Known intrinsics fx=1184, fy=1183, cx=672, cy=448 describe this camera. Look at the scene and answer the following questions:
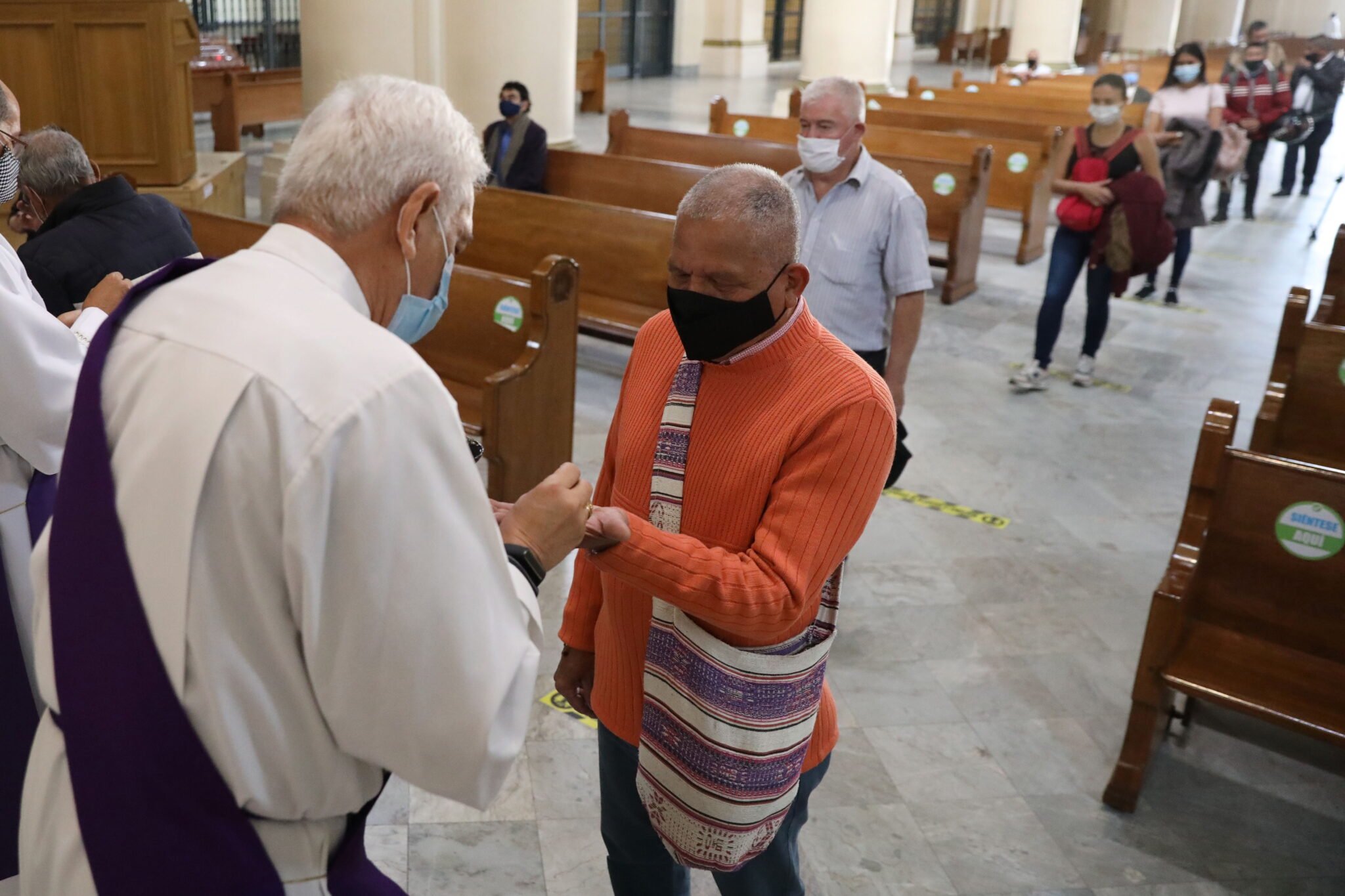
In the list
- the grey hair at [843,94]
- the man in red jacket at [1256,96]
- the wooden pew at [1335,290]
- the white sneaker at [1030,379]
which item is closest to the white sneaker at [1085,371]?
the white sneaker at [1030,379]

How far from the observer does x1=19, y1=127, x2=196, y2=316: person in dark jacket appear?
11.1ft

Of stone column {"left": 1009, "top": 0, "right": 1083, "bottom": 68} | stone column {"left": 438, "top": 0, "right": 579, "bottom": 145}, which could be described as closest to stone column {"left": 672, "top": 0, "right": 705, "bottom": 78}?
stone column {"left": 1009, "top": 0, "right": 1083, "bottom": 68}

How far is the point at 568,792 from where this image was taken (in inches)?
119

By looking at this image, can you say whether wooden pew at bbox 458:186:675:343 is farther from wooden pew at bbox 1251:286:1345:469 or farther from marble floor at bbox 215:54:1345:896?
wooden pew at bbox 1251:286:1345:469

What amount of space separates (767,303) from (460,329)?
9.93 feet

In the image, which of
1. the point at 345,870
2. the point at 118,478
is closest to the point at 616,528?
the point at 345,870

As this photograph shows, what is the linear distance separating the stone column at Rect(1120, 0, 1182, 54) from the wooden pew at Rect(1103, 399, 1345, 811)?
2628cm

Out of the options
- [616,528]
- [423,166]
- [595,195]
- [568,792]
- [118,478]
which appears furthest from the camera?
[595,195]

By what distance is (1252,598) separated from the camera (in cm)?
312

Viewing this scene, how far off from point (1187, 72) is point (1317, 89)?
13.2 ft

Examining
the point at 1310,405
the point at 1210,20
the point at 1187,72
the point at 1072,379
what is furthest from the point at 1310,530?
the point at 1210,20

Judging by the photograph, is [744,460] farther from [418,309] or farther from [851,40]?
[851,40]

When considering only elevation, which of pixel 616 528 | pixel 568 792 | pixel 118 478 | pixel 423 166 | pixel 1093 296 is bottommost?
pixel 568 792

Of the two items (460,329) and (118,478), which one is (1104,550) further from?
(118,478)
